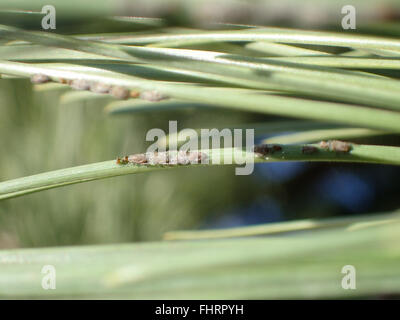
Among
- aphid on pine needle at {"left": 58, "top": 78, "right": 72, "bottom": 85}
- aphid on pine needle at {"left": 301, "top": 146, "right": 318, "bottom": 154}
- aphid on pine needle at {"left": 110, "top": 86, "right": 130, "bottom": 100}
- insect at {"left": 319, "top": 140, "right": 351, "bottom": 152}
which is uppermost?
aphid on pine needle at {"left": 58, "top": 78, "right": 72, "bottom": 85}

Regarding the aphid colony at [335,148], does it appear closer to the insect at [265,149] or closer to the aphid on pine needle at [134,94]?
the insect at [265,149]

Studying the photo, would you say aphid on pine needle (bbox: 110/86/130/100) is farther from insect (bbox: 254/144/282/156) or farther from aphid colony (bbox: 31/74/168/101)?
insect (bbox: 254/144/282/156)

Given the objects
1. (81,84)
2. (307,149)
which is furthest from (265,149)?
(81,84)

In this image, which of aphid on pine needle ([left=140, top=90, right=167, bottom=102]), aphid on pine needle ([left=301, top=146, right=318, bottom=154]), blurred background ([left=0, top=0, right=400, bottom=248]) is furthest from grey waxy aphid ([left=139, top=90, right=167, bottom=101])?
blurred background ([left=0, top=0, right=400, bottom=248])

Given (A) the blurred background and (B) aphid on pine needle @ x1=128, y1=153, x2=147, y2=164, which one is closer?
(B) aphid on pine needle @ x1=128, y1=153, x2=147, y2=164

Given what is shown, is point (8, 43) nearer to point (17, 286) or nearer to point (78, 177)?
point (78, 177)

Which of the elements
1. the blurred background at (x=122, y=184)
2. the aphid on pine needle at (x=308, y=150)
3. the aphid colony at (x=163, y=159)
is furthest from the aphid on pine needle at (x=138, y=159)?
the blurred background at (x=122, y=184)

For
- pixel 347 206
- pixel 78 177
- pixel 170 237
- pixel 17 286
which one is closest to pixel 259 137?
pixel 170 237
